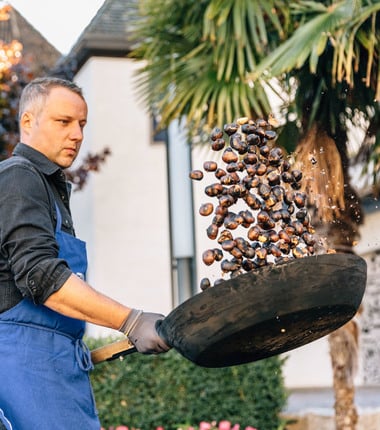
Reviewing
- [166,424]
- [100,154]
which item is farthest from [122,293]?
[166,424]

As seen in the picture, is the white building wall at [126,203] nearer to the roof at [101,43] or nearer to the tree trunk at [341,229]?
the roof at [101,43]

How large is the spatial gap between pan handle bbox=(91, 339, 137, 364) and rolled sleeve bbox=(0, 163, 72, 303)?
0.26m

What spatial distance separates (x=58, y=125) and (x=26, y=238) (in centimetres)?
34

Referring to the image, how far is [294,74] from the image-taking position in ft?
20.4

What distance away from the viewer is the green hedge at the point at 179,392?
630cm

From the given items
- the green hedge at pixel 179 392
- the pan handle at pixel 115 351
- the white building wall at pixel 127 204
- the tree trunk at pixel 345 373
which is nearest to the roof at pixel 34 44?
the white building wall at pixel 127 204

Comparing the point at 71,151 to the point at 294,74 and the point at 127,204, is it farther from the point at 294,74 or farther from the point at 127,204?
the point at 127,204

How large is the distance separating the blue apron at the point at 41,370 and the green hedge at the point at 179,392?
3934mm

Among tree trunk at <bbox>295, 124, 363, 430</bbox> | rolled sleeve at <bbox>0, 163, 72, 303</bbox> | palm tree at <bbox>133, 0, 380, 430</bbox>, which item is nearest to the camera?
rolled sleeve at <bbox>0, 163, 72, 303</bbox>

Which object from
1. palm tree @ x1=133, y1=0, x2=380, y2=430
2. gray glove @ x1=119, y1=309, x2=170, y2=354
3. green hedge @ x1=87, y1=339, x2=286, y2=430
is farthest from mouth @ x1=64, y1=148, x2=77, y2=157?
green hedge @ x1=87, y1=339, x2=286, y2=430

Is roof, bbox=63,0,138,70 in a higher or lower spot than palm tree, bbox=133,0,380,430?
higher

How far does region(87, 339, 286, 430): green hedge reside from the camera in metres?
6.30

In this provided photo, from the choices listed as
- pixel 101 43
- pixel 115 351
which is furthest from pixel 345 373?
pixel 101 43

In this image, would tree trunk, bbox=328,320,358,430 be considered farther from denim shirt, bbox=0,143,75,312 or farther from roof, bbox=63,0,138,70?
roof, bbox=63,0,138,70
